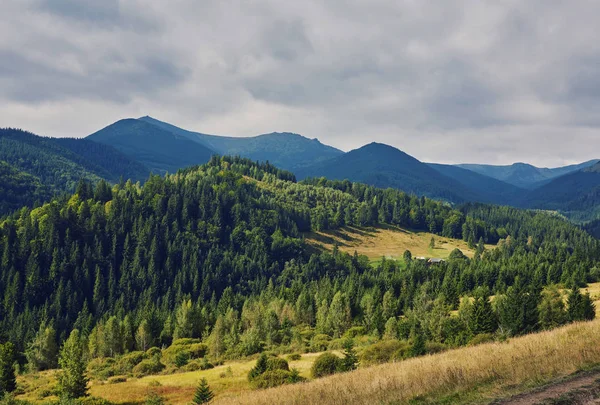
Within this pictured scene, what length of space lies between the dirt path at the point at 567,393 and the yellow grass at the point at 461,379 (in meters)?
1.01

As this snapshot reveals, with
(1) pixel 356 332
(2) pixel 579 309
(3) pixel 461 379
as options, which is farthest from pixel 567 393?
(1) pixel 356 332

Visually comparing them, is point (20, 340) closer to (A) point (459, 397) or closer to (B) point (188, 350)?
(B) point (188, 350)

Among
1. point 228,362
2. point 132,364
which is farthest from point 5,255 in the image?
point 228,362

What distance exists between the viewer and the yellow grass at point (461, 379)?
1886cm

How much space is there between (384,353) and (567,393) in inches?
1378

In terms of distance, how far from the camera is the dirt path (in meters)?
15.5

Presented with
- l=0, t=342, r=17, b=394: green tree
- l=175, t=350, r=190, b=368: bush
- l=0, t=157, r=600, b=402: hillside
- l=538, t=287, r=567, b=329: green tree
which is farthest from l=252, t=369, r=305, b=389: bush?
l=0, t=342, r=17, b=394: green tree

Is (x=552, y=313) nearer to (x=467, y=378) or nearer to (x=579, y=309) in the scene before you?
(x=579, y=309)

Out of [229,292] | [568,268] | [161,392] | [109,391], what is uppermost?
[568,268]

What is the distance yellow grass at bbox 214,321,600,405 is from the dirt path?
3.31 feet

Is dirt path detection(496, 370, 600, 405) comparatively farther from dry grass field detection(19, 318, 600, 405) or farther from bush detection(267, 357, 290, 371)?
bush detection(267, 357, 290, 371)

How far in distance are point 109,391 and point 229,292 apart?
10572 centimetres

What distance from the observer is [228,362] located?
78.6 metres

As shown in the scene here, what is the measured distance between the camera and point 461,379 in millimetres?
19984
